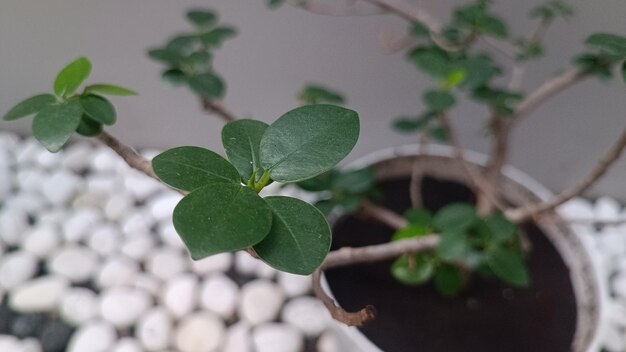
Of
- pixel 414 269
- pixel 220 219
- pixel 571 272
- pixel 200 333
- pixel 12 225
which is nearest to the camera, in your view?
pixel 220 219

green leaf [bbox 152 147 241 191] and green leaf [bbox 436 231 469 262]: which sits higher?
green leaf [bbox 152 147 241 191]

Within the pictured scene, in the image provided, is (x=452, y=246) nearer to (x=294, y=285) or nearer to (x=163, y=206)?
(x=294, y=285)

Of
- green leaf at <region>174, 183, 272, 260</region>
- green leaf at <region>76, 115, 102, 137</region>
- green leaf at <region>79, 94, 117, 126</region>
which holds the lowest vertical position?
green leaf at <region>76, 115, 102, 137</region>

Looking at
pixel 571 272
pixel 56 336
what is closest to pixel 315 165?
pixel 571 272

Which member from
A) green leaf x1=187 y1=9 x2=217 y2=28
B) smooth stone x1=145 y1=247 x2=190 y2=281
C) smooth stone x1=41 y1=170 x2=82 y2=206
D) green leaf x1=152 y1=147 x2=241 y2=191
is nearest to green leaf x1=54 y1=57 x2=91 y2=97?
green leaf x1=152 y1=147 x2=241 y2=191

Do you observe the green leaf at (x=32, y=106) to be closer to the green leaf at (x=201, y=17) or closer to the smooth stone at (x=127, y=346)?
the green leaf at (x=201, y=17)

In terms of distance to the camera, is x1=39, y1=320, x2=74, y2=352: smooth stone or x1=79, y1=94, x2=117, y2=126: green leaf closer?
x1=79, y1=94, x2=117, y2=126: green leaf

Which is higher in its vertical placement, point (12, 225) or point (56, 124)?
point (56, 124)

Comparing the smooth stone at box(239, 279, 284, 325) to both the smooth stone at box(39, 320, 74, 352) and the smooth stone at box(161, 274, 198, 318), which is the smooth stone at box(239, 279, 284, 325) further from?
the smooth stone at box(39, 320, 74, 352)
